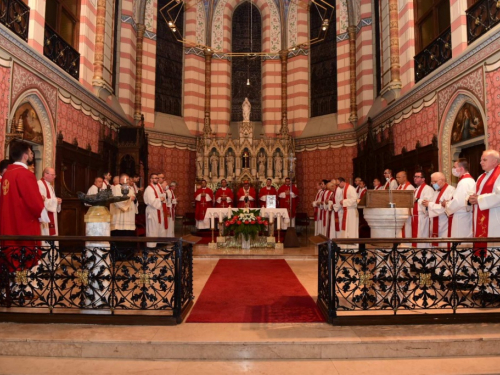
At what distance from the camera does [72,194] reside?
894 cm

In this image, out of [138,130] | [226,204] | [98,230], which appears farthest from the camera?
[226,204]

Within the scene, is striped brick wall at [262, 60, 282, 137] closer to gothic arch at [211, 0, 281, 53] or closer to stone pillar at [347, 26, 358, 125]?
gothic arch at [211, 0, 281, 53]

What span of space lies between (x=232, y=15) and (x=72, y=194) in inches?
467

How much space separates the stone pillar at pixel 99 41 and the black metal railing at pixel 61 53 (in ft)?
2.64

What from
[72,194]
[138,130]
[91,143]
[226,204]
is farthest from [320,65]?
[72,194]

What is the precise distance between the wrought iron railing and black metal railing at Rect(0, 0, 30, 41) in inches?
326

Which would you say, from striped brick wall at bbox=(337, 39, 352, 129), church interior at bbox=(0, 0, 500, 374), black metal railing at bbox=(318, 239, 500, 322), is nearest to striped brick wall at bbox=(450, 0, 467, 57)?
church interior at bbox=(0, 0, 500, 374)

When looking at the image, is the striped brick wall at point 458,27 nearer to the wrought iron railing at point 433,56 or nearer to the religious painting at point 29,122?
the wrought iron railing at point 433,56

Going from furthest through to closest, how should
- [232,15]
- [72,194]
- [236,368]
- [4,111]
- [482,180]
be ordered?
1. [232,15]
2. [72,194]
3. [4,111]
4. [482,180]
5. [236,368]

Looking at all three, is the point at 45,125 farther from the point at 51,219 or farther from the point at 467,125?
the point at 467,125

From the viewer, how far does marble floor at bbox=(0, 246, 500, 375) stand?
3230 mm

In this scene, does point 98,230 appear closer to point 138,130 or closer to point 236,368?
point 236,368

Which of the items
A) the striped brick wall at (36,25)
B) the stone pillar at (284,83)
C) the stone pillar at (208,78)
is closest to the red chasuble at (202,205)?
the stone pillar at (208,78)

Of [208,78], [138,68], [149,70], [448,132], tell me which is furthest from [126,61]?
[448,132]
